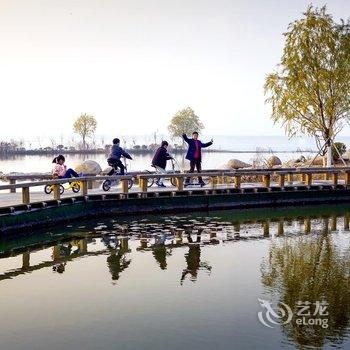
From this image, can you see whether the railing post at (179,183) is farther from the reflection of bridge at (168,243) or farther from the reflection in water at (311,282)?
the reflection in water at (311,282)

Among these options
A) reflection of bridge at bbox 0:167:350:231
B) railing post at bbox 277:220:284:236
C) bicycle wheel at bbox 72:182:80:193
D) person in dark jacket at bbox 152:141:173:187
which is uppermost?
person in dark jacket at bbox 152:141:173:187

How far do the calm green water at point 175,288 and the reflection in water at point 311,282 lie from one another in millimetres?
26

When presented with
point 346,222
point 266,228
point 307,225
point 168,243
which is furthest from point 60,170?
point 346,222

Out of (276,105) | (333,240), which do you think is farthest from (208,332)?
(276,105)

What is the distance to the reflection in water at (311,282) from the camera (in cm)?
1030

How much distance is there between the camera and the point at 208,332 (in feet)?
33.7

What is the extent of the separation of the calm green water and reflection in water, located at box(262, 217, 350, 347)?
3 centimetres

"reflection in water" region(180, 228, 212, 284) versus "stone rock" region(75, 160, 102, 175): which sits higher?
"stone rock" region(75, 160, 102, 175)

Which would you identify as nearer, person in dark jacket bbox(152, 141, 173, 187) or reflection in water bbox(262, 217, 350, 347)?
reflection in water bbox(262, 217, 350, 347)

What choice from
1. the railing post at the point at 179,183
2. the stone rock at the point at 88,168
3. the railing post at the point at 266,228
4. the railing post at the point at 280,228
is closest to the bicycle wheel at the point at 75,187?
the railing post at the point at 179,183

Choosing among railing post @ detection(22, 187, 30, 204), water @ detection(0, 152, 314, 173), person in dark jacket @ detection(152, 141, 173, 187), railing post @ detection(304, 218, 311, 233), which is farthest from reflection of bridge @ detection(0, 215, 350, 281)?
water @ detection(0, 152, 314, 173)

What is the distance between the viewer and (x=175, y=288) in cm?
1323

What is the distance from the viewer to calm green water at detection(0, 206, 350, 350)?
10.1 meters

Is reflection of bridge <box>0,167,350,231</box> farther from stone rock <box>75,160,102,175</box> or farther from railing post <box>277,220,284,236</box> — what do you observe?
stone rock <box>75,160,102,175</box>
